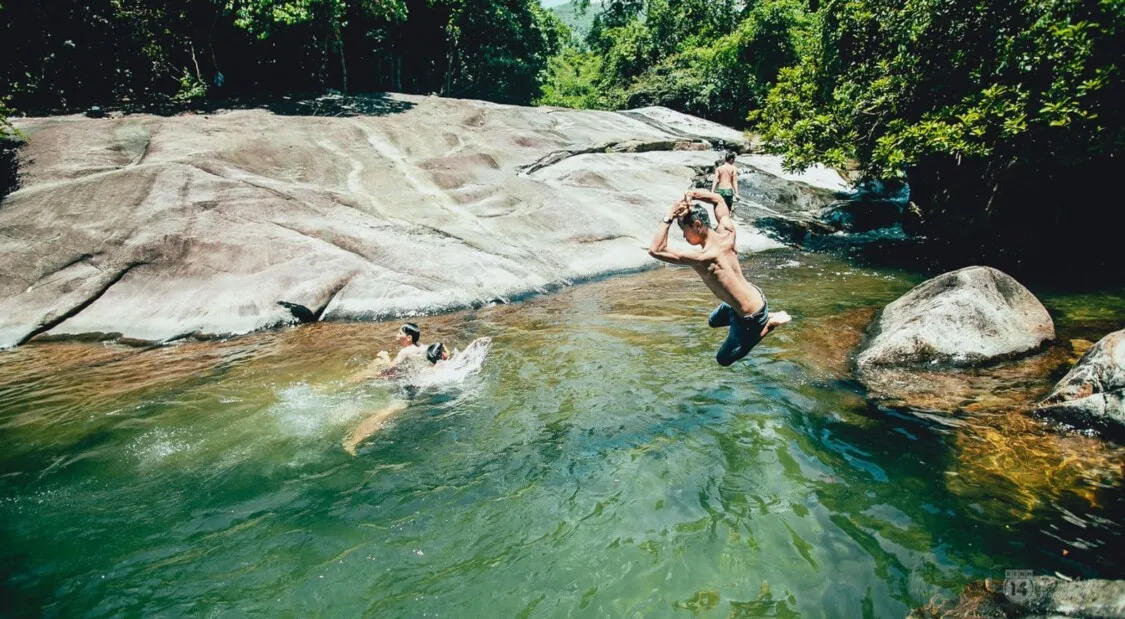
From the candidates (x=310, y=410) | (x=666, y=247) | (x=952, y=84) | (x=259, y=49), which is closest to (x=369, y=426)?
(x=310, y=410)

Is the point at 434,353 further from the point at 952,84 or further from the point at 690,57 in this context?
the point at 690,57

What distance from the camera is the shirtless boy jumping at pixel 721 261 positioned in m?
5.09

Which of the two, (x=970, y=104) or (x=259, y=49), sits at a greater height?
(x=259, y=49)

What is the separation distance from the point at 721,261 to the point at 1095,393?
3.79 metres

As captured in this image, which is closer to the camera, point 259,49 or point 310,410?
point 310,410

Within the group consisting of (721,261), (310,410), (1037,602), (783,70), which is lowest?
(310,410)

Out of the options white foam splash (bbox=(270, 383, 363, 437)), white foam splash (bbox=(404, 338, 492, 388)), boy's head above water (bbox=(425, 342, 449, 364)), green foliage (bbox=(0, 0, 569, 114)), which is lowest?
white foam splash (bbox=(270, 383, 363, 437))

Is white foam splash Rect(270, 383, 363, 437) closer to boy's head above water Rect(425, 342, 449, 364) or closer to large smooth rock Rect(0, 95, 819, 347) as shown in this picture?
boy's head above water Rect(425, 342, 449, 364)

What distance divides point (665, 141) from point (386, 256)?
13.4m

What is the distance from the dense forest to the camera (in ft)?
32.4

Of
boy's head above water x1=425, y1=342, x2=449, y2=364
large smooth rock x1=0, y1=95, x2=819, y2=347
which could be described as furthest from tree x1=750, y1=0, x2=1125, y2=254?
boy's head above water x1=425, y1=342, x2=449, y2=364

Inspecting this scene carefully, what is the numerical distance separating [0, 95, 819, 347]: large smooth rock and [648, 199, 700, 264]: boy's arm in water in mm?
6871

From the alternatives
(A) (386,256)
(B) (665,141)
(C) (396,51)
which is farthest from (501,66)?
(A) (386,256)

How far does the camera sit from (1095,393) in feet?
17.4
